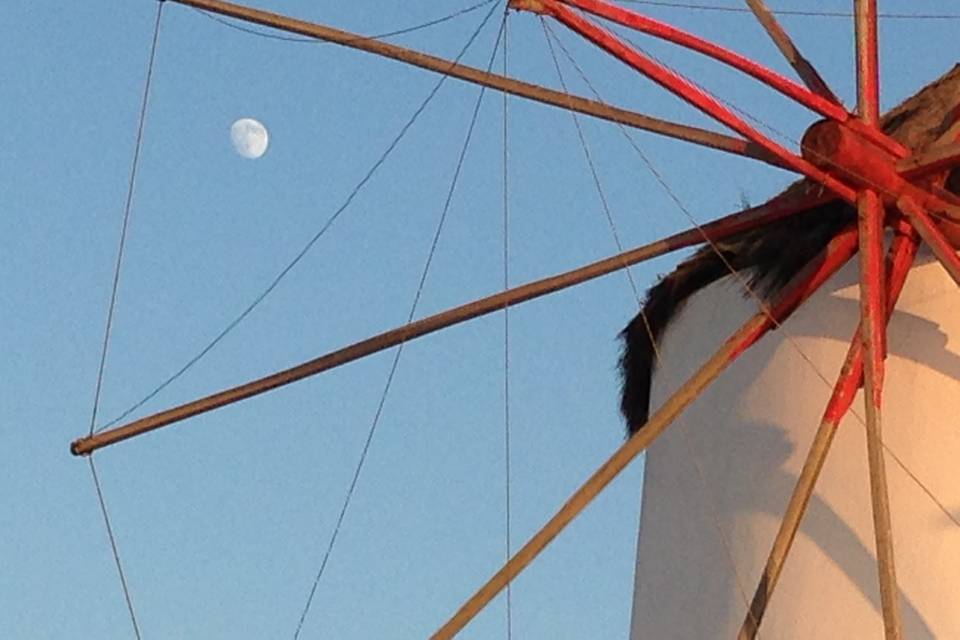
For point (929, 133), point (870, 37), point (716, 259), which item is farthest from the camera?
point (716, 259)

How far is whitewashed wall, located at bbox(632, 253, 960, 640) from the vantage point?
7.50 metres

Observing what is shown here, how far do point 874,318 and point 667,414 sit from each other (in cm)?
81

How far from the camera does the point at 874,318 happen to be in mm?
6809

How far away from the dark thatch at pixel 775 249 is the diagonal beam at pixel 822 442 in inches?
19.0

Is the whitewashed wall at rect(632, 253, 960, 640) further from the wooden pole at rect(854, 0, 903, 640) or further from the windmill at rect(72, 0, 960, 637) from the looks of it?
the wooden pole at rect(854, 0, 903, 640)

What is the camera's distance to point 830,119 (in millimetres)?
7219

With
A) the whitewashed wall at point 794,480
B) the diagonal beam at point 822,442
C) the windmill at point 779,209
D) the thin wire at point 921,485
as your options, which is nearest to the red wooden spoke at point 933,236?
the windmill at point 779,209

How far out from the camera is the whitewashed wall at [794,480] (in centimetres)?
750

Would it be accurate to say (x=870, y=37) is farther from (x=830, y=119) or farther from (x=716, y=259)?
(x=716, y=259)

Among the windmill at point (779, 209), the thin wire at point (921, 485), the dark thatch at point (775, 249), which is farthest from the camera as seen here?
the dark thatch at point (775, 249)

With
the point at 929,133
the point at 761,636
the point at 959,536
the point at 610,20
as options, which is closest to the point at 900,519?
the point at 959,536

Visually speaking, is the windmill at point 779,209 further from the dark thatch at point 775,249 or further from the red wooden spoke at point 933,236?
the dark thatch at point 775,249

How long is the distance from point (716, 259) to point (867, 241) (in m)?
2.14

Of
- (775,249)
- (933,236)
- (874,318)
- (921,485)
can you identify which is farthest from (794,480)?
(933,236)
